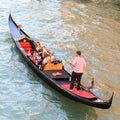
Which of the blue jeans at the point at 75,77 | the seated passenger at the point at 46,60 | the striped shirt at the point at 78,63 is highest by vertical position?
the striped shirt at the point at 78,63

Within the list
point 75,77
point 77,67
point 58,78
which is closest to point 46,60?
point 58,78

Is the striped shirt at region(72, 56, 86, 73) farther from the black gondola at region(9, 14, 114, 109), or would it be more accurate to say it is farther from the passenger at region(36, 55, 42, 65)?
the passenger at region(36, 55, 42, 65)

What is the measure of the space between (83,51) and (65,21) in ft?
17.5

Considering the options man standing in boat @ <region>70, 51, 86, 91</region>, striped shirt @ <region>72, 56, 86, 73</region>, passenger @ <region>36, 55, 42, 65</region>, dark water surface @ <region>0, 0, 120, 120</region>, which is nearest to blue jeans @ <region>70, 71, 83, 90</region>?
man standing in boat @ <region>70, 51, 86, 91</region>

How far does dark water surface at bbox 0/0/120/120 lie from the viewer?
12.1 m

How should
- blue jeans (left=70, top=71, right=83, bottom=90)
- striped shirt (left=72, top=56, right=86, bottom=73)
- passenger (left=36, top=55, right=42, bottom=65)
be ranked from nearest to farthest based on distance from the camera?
1. striped shirt (left=72, top=56, right=86, bottom=73)
2. blue jeans (left=70, top=71, right=83, bottom=90)
3. passenger (left=36, top=55, right=42, bottom=65)

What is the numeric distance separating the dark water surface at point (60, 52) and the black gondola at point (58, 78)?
0.46 meters

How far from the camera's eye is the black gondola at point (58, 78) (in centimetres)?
1139

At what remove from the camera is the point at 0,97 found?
1269 cm

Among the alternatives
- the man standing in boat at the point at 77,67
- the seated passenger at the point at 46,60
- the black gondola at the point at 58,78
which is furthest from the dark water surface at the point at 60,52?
the man standing in boat at the point at 77,67

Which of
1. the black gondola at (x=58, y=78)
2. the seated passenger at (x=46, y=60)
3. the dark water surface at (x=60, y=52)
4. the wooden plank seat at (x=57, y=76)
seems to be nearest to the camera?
the black gondola at (x=58, y=78)

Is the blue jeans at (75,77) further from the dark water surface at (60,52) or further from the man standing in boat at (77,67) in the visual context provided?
the dark water surface at (60,52)

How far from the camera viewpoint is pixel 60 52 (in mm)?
17109

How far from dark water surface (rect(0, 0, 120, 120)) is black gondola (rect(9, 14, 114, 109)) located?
463mm
